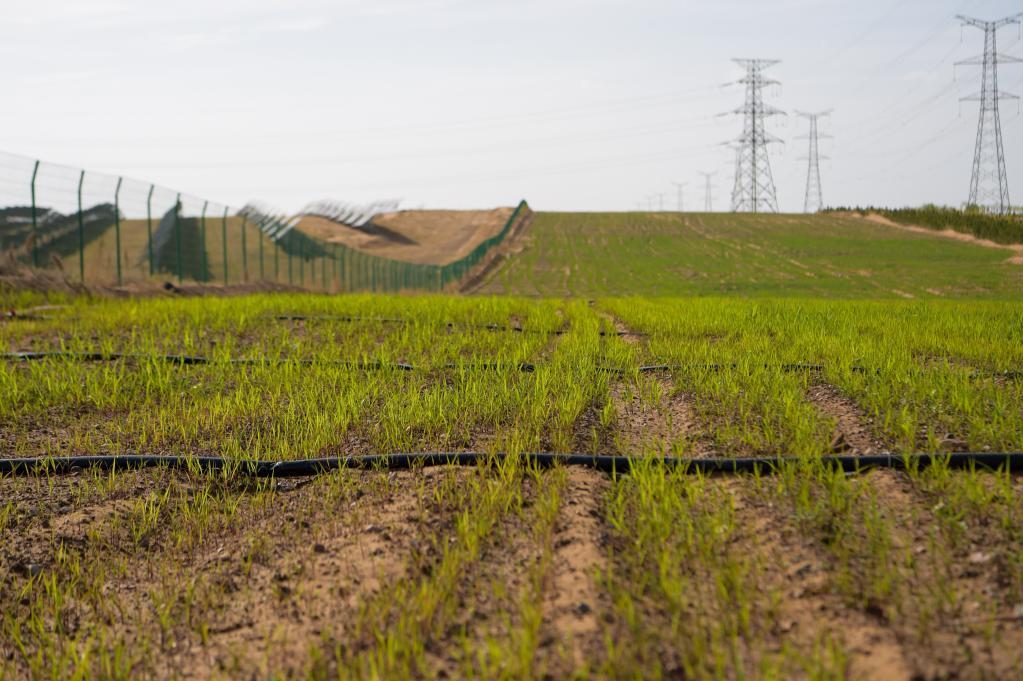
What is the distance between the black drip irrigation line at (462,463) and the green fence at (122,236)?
1114 centimetres

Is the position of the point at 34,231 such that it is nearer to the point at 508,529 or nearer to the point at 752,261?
the point at 508,529

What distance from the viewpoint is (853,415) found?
203 inches

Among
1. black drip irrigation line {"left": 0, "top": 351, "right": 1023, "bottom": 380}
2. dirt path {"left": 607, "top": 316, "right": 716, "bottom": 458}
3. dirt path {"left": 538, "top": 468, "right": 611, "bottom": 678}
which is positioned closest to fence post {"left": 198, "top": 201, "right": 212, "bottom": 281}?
black drip irrigation line {"left": 0, "top": 351, "right": 1023, "bottom": 380}

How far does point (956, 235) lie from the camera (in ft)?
131

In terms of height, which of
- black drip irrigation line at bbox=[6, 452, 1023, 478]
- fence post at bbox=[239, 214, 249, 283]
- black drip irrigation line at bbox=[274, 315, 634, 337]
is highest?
fence post at bbox=[239, 214, 249, 283]

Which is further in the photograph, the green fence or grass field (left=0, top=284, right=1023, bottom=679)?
the green fence

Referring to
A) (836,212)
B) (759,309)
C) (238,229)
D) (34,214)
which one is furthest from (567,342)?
(836,212)

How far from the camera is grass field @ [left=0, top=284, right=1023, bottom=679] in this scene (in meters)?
2.38

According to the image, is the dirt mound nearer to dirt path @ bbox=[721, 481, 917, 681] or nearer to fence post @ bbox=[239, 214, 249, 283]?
fence post @ bbox=[239, 214, 249, 283]

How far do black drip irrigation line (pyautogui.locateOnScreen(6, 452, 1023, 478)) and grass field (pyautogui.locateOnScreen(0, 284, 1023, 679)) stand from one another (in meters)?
0.08

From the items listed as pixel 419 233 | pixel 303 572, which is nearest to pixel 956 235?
pixel 419 233

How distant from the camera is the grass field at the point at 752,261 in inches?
1067

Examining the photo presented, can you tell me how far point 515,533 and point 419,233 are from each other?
5618 centimetres

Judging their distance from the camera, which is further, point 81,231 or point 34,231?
point 81,231
